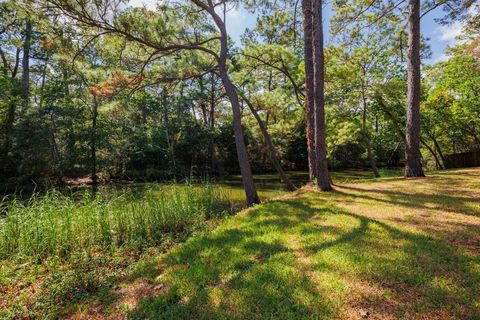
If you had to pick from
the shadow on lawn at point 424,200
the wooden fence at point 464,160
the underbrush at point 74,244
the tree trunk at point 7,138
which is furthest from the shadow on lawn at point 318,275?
the tree trunk at point 7,138

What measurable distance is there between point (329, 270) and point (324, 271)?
0.06m

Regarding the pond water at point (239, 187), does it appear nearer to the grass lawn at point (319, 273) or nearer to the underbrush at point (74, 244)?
the underbrush at point (74, 244)

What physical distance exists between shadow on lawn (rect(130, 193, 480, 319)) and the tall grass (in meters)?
1.37

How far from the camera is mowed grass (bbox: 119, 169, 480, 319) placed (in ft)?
6.35

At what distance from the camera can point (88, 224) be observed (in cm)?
398

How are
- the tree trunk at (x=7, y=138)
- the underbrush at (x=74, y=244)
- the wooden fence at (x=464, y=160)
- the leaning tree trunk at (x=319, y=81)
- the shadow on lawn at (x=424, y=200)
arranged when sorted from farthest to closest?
the wooden fence at (x=464, y=160) < the tree trunk at (x=7, y=138) < the leaning tree trunk at (x=319, y=81) < the shadow on lawn at (x=424, y=200) < the underbrush at (x=74, y=244)

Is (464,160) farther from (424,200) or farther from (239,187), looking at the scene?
(424,200)

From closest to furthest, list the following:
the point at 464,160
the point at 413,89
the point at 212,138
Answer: the point at 413,89
the point at 464,160
the point at 212,138

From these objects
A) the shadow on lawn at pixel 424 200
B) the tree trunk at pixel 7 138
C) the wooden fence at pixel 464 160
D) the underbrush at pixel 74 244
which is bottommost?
the underbrush at pixel 74 244

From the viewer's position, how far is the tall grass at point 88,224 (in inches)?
140

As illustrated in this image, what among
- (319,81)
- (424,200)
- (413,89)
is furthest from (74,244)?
(413,89)

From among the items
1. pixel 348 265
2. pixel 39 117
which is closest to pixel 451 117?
pixel 348 265

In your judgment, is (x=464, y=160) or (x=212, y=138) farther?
(x=212, y=138)

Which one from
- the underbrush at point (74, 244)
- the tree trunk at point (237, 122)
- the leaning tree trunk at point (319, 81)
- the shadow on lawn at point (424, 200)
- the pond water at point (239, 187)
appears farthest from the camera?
the pond water at point (239, 187)
